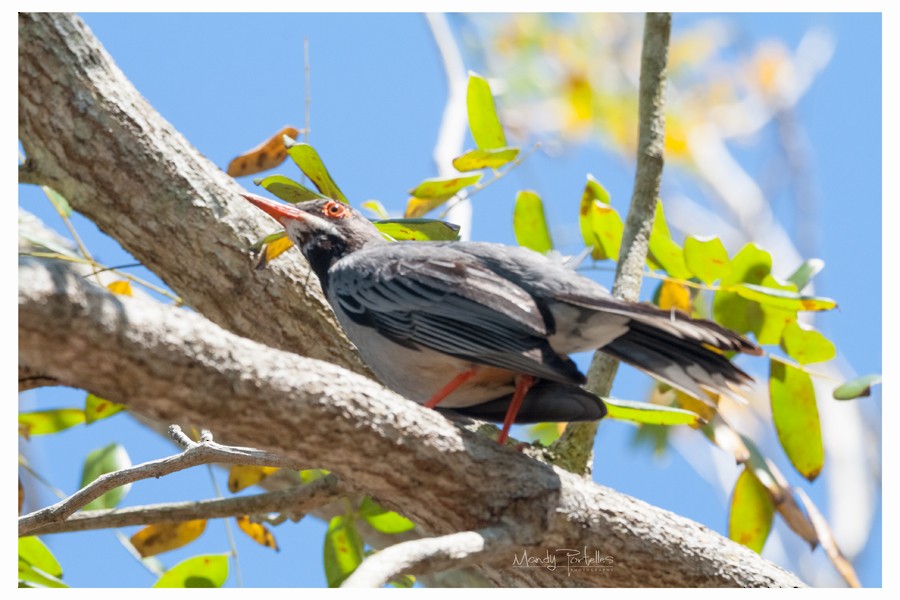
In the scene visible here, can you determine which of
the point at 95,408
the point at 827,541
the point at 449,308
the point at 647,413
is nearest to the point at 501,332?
the point at 449,308

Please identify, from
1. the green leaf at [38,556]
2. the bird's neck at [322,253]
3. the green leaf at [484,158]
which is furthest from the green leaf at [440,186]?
the green leaf at [38,556]

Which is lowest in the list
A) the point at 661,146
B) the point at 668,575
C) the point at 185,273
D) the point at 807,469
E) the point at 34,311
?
the point at 668,575

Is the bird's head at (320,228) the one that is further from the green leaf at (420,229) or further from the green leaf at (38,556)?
the green leaf at (38,556)

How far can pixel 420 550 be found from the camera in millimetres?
3031

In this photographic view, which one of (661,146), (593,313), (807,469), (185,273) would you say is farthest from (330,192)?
(807,469)

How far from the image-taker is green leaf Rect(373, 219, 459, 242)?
4.85 metres

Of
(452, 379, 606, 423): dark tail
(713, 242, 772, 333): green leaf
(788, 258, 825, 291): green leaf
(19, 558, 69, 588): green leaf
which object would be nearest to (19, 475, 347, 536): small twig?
(19, 558, 69, 588): green leaf

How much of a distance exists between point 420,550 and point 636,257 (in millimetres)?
2607

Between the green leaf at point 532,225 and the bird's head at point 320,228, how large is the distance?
78 cm

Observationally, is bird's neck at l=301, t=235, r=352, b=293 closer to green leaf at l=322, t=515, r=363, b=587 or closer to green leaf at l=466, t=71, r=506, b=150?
green leaf at l=466, t=71, r=506, b=150

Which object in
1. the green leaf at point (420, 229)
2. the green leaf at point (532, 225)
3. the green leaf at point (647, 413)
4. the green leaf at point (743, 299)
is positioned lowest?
the green leaf at point (647, 413)

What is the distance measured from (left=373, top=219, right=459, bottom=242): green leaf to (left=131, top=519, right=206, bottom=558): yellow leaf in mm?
1861

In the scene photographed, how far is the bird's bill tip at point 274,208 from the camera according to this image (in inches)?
200

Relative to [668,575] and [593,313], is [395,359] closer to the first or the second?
[593,313]
